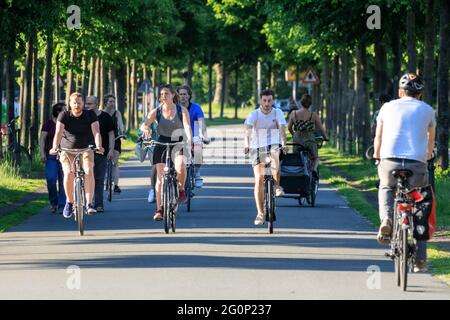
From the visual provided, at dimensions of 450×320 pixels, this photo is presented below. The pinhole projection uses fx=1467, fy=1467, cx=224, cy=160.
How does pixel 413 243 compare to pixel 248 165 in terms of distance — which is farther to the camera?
pixel 248 165

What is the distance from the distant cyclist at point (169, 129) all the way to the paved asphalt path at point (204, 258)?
2.17 ft

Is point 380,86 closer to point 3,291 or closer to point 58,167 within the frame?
point 58,167

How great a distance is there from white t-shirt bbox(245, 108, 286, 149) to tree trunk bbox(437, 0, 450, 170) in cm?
924

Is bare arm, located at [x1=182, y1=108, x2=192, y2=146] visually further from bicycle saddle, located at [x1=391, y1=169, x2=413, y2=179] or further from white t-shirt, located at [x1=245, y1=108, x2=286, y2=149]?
bicycle saddle, located at [x1=391, y1=169, x2=413, y2=179]

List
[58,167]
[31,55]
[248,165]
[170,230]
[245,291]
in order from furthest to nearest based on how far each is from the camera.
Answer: [248,165] < [31,55] < [58,167] < [170,230] < [245,291]

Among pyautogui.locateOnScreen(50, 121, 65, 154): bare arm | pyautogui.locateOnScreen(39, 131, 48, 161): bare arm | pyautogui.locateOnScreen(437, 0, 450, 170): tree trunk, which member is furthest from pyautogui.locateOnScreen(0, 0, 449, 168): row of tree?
pyautogui.locateOnScreen(50, 121, 65, 154): bare arm

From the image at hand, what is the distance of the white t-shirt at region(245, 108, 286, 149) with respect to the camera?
1922 centimetres

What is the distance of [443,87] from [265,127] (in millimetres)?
10189

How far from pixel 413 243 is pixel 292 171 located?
34.5 ft

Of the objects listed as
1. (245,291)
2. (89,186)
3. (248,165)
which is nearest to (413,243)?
(245,291)

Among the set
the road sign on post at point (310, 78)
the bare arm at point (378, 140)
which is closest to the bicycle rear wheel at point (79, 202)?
the bare arm at point (378, 140)

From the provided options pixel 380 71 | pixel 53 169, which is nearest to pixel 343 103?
pixel 380 71

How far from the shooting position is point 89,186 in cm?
1992

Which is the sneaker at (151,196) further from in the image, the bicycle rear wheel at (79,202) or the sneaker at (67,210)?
the bicycle rear wheel at (79,202)
